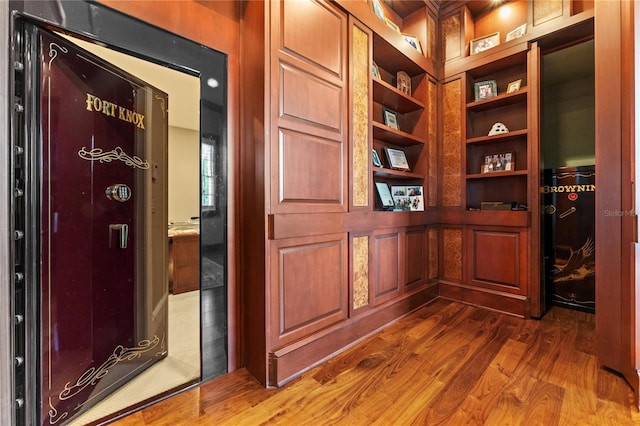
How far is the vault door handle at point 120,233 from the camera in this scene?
145 centimetres

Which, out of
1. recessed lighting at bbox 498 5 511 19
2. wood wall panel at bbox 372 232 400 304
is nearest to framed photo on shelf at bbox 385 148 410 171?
wood wall panel at bbox 372 232 400 304

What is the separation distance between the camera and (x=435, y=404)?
1.50 meters

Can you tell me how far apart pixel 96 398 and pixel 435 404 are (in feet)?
5.54

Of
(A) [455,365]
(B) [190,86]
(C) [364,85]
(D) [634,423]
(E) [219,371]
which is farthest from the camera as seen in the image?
(C) [364,85]

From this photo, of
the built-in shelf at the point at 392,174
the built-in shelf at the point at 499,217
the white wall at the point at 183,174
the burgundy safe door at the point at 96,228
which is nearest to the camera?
the burgundy safe door at the point at 96,228

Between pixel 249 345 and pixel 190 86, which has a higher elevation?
pixel 190 86

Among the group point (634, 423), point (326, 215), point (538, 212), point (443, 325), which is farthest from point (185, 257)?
point (538, 212)

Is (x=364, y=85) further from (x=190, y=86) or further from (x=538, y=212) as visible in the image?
(x=538, y=212)

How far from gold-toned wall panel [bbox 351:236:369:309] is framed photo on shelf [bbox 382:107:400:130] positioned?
1.25 m

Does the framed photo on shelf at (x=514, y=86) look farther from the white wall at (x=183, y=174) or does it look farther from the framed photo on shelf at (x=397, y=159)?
the white wall at (x=183, y=174)

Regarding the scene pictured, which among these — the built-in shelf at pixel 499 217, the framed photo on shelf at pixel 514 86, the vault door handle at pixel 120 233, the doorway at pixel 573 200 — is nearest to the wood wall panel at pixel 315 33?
the vault door handle at pixel 120 233

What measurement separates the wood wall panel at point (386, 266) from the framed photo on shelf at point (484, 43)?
6.84 feet

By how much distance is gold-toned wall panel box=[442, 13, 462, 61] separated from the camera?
10.0 feet

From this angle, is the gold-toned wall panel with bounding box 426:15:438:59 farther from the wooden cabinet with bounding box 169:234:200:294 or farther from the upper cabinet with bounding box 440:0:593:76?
the wooden cabinet with bounding box 169:234:200:294
